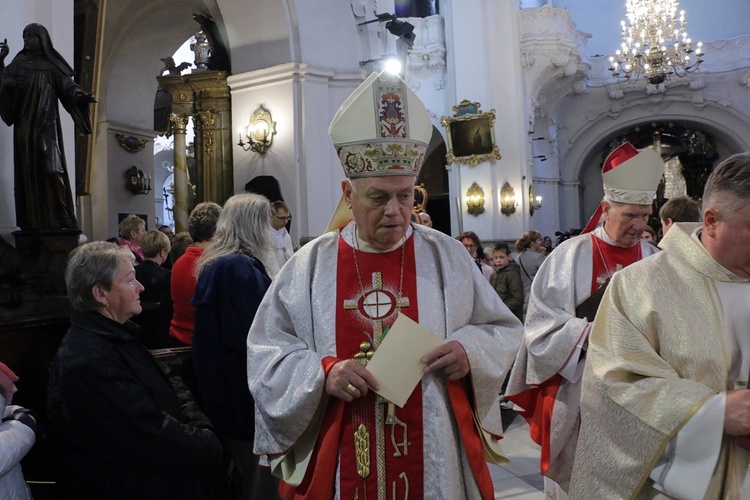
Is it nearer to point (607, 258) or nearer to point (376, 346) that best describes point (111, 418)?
point (376, 346)

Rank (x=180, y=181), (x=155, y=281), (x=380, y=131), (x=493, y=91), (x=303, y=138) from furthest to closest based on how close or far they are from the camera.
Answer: (x=493, y=91) < (x=180, y=181) < (x=303, y=138) < (x=155, y=281) < (x=380, y=131)

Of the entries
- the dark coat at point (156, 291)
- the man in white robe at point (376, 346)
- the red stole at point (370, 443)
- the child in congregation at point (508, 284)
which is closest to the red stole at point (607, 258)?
the man in white robe at point (376, 346)

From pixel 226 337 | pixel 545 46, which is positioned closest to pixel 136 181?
pixel 226 337

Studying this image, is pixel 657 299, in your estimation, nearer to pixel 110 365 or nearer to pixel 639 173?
pixel 639 173

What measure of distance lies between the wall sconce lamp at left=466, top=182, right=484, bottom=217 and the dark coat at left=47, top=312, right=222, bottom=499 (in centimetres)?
1330

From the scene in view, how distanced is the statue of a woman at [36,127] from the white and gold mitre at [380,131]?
10.1 feet

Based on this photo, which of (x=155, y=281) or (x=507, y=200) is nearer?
(x=155, y=281)

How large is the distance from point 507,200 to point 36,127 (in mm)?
12050

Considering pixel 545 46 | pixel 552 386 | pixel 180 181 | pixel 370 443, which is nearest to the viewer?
pixel 370 443

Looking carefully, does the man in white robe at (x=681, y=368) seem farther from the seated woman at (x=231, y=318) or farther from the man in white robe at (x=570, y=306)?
the seated woman at (x=231, y=318)

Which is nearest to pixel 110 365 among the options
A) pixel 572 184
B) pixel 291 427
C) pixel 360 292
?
pixel 291 427

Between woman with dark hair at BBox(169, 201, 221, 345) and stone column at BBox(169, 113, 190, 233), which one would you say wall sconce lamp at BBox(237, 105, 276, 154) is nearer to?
stone column at BBox(169, 113, 190, 233)

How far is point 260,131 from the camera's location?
28.4 feet

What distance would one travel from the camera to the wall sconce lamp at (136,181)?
36.2 ft
